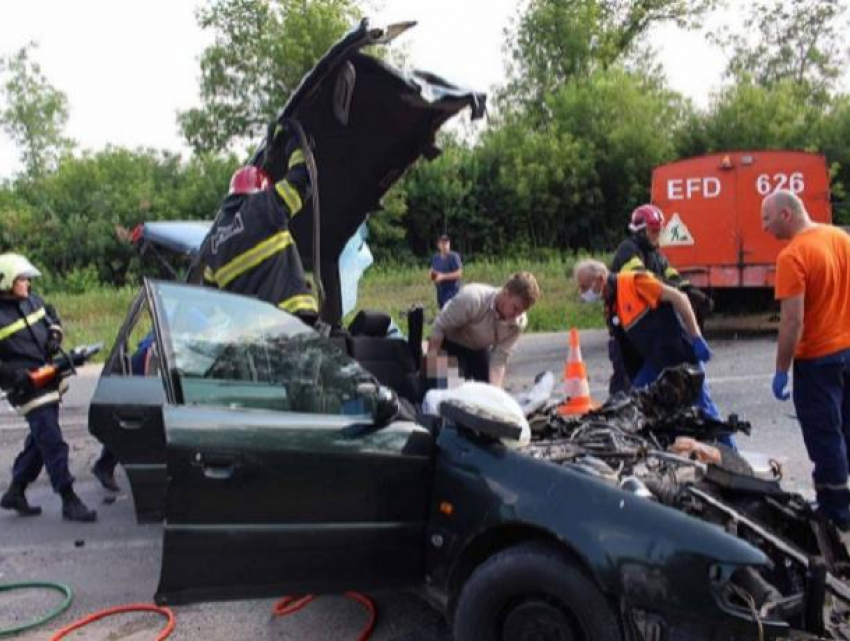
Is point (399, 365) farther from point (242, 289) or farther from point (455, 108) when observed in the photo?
point (455, 108)

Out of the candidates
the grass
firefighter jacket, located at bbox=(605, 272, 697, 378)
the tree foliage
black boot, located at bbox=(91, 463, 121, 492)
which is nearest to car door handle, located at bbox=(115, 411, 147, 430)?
black boot, located at bbox=(91, 463, 121, 492)

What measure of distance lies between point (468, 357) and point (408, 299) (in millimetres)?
12369

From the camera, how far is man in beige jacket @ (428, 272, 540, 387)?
5195 millimetres

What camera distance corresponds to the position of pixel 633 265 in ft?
19.2

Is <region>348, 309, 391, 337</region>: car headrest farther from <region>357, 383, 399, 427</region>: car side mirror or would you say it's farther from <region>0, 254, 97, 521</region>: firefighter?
<region>357, 383, 399, 427</region>: car side mirror

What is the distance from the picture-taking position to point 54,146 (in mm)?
41375

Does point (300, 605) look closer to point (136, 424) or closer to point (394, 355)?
point (136, 424)

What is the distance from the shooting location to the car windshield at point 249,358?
3209 mm

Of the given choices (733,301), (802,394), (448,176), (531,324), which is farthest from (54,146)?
(802,394)

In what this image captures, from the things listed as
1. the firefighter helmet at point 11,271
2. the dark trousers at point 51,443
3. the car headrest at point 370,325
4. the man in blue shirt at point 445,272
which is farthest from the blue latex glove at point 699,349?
the man in blue shirt at point 445,272

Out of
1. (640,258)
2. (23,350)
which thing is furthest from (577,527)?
(23,350)

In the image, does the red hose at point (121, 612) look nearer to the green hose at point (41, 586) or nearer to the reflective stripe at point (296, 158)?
the green hose at point (41, 586)

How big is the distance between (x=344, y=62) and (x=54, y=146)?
138ft

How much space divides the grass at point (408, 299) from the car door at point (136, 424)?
901 centimetres
